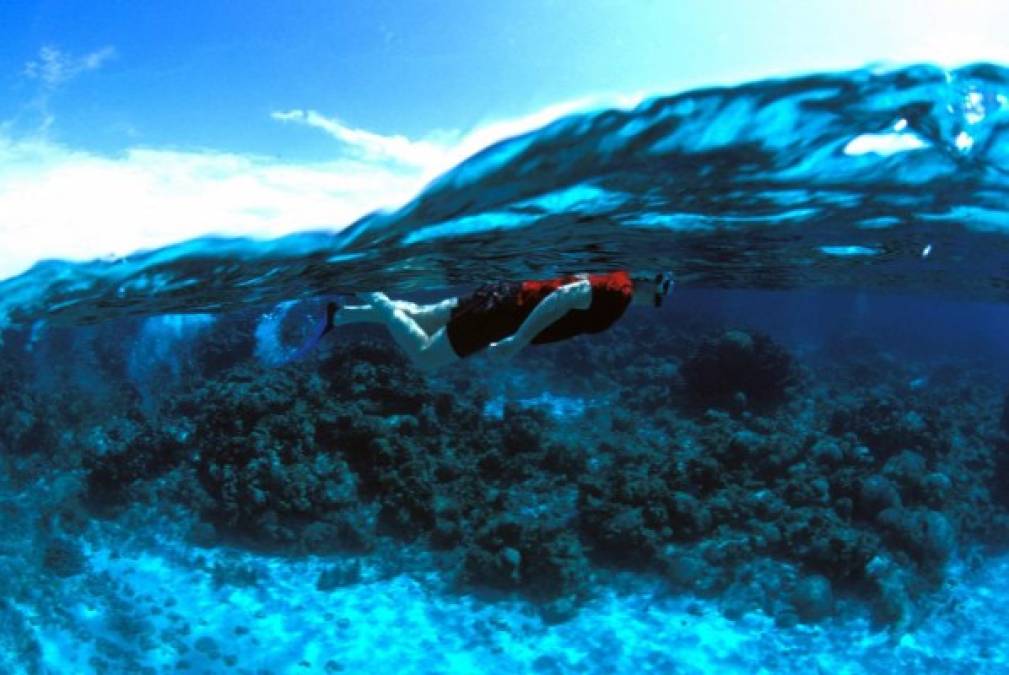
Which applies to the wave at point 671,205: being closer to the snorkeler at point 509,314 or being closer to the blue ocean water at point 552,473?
the blue ocean water at point 552,473

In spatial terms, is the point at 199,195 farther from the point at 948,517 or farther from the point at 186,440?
the point at 948,517

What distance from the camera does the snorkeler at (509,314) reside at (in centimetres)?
586

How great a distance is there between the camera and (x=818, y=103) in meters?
6.69

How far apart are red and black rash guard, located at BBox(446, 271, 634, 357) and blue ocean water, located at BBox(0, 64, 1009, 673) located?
1.91 m

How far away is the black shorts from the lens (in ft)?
21.4

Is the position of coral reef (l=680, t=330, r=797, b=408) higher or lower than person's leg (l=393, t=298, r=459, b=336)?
lower

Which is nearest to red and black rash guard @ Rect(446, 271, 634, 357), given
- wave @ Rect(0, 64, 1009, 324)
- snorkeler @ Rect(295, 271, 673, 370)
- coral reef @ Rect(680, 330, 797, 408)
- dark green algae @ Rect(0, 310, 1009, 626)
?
snorkeler @ Rect(295, 271, 673, 370)

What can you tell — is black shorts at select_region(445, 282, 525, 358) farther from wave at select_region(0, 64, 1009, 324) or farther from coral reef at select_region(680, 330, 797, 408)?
coral reef at select_region(680, 330, 797, 408)

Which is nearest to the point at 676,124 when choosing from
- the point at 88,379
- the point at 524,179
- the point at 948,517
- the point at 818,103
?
the point at 818,103

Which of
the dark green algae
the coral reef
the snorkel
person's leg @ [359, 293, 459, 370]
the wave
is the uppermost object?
the wave

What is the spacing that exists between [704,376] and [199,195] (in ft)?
48.2

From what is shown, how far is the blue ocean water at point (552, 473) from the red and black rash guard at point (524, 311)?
1908 mm

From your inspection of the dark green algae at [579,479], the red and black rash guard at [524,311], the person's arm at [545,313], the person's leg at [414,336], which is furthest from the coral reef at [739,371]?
the person's arm at [545,313]

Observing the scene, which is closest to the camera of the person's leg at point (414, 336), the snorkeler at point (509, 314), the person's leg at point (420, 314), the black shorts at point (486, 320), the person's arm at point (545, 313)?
the person's arm at point (545, 313)
